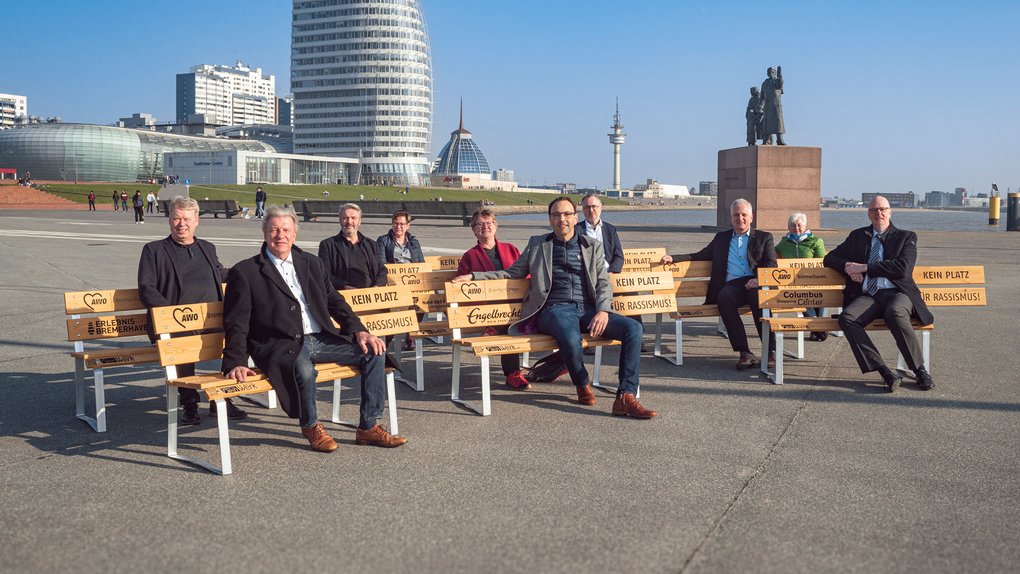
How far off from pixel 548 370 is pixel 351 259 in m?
2.00

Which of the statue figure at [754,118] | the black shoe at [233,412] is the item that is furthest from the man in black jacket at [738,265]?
the statue figure at [754,118]

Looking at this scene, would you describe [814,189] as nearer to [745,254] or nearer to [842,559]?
[745,254]

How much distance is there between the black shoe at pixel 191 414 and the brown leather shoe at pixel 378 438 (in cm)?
131

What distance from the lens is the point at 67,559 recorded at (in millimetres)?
3713

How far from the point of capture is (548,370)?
735 cm

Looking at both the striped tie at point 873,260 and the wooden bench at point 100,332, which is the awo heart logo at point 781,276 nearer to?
the striped tie at point 873,260

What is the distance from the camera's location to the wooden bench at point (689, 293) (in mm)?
8289

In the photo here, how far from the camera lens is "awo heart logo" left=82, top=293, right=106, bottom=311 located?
6.25 m

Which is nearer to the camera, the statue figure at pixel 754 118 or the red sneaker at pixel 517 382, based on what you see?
the red sneaker at pixel 517 382

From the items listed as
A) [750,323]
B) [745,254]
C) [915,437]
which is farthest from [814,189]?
[915,437]

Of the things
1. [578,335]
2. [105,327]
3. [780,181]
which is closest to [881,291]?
[578,335]

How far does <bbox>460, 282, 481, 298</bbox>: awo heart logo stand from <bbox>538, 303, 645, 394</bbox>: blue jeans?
1.81 ft

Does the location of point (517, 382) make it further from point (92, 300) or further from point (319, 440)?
point (92, 300)

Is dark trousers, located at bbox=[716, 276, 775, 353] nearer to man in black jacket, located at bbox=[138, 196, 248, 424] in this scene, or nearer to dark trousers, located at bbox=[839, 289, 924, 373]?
dark trousers, located at bbox=[839, 289, 924, 373]
